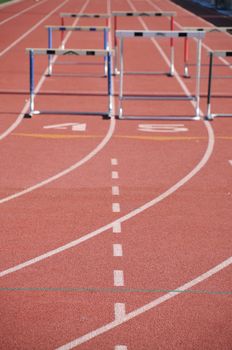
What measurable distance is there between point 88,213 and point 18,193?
40.8 inches

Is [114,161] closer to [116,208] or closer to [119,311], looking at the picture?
[116,208]

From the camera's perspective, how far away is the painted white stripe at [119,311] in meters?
5.66

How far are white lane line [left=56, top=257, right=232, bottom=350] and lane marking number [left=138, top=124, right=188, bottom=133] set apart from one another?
5.23 meters

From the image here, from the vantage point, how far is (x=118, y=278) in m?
6.37

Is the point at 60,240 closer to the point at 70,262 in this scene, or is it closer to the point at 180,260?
the point at 70,262

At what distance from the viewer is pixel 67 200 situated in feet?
27.7

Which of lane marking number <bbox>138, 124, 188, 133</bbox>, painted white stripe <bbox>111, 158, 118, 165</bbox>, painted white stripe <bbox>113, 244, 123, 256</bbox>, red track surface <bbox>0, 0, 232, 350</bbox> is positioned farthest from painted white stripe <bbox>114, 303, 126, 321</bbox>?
lane marking number <bbox>138, 124, 188, 133</bbox>

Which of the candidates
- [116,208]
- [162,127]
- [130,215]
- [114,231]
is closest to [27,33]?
[162,127]

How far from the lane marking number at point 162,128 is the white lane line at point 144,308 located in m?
5.23

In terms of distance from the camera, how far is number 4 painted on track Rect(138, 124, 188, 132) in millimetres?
11922

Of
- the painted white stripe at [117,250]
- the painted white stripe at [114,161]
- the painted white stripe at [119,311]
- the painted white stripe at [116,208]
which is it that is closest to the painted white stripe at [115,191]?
the painted white stripe at [116,208]

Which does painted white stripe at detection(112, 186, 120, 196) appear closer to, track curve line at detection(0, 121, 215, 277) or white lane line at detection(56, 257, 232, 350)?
track curve line at detection(0, 121, 215, 277)

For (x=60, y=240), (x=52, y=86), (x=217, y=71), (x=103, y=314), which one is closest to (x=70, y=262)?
(x=60, y=240)

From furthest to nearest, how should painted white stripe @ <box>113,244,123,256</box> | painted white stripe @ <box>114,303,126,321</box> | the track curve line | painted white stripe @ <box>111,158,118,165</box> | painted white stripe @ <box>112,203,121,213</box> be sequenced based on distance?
painted white stripe @ <box>111,158,118,165</box> < painted white stripe @ <box>112,203,121,213</box> < painted white stripe @ <box>113,244,123,256</box> < the track curve line < painted white stripe @ <box>114,303,126,321</box>
